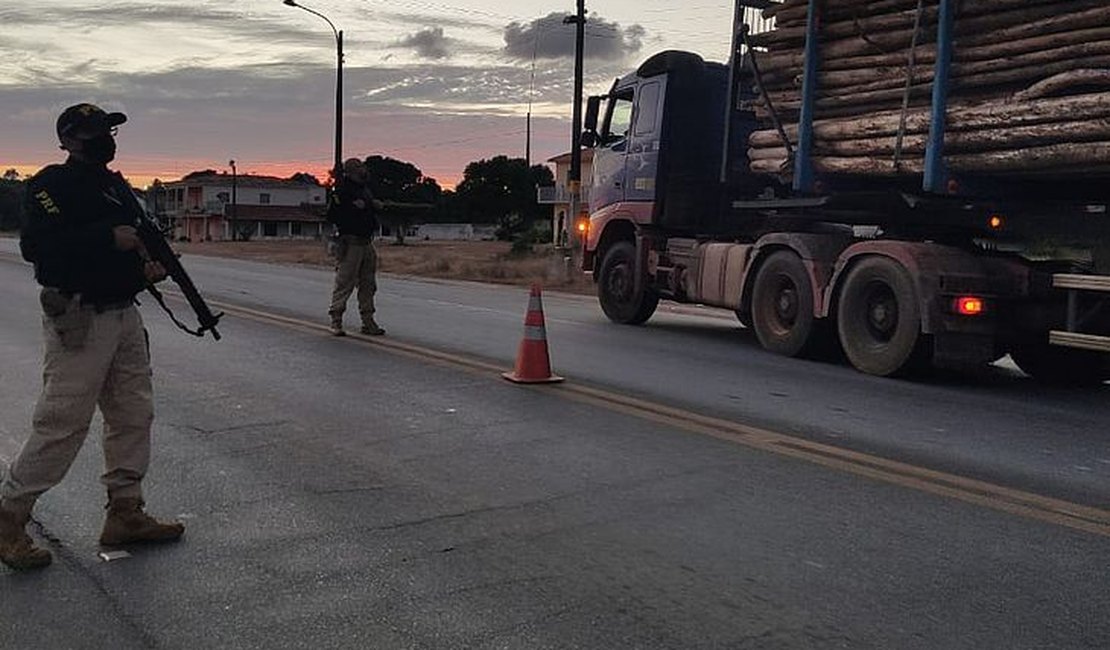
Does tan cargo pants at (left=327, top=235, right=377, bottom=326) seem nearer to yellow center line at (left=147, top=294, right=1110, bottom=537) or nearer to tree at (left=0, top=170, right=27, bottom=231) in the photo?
yellow center line at (left=147, top=294, right=1110, bottom=537)

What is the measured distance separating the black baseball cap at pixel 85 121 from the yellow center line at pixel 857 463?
3856 mm

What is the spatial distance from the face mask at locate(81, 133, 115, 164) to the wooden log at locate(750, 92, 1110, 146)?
21.3 feet

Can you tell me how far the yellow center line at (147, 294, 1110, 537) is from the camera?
5152 mm

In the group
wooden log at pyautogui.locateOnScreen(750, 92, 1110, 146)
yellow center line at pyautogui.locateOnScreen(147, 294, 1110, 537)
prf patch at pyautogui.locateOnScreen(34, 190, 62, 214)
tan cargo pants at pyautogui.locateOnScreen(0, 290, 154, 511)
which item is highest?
wooden log at pyautogui.locateOnScreen(750, 92, 1110, 146)

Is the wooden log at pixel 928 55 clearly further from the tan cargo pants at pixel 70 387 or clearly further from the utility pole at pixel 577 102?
the utility pole at pixel 577 102

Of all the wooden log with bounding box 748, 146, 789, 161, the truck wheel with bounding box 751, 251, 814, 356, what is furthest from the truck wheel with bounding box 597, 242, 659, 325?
the wooden log with bounding box 748, 146, 789, 161

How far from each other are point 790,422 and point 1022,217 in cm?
327

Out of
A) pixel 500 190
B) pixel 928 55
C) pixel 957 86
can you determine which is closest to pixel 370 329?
pixel 928 55

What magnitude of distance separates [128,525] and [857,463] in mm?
3697

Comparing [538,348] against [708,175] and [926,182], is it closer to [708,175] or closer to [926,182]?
[926,182]

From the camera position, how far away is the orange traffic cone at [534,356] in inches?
338

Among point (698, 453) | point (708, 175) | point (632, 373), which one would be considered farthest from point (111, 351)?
point (708, 175)

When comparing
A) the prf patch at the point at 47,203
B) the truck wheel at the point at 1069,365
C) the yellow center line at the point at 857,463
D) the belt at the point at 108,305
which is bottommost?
the yellow center line at the point at 857,463

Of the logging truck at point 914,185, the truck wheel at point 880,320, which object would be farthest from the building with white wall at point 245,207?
the truck wheel at point 880,320
